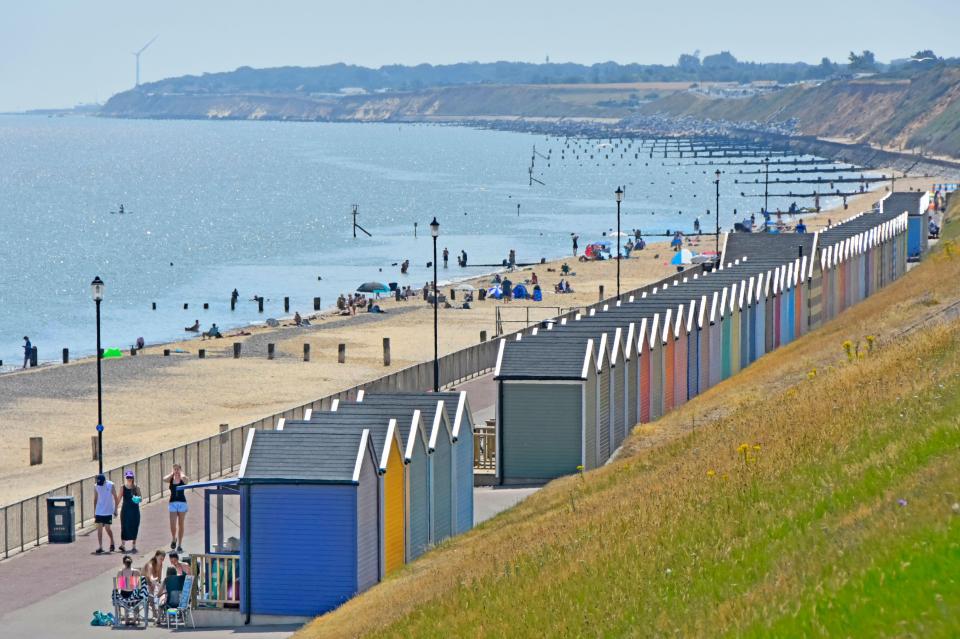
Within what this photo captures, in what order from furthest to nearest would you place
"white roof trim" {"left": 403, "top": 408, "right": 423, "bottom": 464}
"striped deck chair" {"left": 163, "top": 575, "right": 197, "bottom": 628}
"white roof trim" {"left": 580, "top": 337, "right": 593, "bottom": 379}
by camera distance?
"white roof trim" {"left": 580, "top": 337, "right": 593, "bottom": 379}, "white roof trim" {"left": 403, "top": 408, "right": 423, "bottom": 464}, "striped deck chair" {"left": 163, "top": 575, "right": 197, "bottom": 628}

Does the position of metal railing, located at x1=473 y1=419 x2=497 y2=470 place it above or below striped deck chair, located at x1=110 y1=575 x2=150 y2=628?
above

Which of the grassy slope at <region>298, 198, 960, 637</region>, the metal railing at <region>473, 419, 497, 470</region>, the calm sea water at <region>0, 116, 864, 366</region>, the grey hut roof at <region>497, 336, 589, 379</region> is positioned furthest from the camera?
the calm sea water at <region>0, 116, 864, 366</region>

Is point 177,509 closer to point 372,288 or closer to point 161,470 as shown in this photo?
point 161,470

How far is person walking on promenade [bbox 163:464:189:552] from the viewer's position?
27.0m

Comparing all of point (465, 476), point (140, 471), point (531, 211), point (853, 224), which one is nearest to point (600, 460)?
point (465, 476)

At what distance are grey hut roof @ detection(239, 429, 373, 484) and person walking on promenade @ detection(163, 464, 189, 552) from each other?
144 inches

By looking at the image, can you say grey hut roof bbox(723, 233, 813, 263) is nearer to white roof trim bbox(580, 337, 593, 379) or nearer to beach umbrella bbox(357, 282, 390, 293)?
white roof trim bbox(580, 337, 593, 379)

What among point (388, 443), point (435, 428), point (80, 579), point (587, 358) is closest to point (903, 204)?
point (587, 358)

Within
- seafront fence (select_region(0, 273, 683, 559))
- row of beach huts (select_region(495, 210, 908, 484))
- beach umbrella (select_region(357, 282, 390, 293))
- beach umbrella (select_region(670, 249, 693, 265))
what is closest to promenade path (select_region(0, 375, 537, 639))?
seafront fence (select_region(0, 273, 683, 559))

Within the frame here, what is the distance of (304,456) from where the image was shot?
76.6 ft

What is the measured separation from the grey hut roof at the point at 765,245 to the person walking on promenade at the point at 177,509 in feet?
100

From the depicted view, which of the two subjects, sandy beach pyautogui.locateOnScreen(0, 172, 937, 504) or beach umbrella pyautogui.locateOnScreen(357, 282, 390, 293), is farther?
beach umbrella pyautogui.locateOnScreen(357, 282, 390, 293)

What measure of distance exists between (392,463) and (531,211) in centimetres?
16067

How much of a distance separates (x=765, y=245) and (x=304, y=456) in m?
38.7
